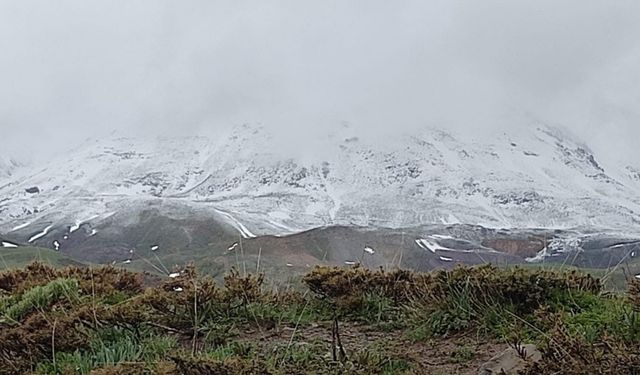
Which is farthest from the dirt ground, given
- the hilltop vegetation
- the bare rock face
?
the bare rock face

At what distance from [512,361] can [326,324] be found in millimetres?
2169

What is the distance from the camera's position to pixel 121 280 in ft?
23.9

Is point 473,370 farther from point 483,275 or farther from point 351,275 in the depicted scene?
point 351,275

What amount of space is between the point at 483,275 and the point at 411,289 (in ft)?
2.93

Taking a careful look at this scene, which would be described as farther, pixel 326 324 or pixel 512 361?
pixel 326 324

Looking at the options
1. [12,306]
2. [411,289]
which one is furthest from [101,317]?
[411,289]

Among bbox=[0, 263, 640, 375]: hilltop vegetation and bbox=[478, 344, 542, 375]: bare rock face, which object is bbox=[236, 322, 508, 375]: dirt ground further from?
bbox=[478, 344, 542, 375]: bare rock face

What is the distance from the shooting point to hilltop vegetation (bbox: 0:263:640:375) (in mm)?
4371

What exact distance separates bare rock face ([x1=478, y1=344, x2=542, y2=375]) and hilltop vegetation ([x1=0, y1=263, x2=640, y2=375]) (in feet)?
0.22

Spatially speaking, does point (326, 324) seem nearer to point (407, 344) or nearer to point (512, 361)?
point (407, 344)

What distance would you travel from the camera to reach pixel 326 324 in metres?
6.08

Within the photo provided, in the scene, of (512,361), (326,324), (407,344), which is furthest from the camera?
(326,324)

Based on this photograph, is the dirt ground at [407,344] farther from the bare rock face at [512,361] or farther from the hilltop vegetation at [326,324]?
the bare rock face at [512,361]

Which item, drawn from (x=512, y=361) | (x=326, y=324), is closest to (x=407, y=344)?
(x=326, y=324)
